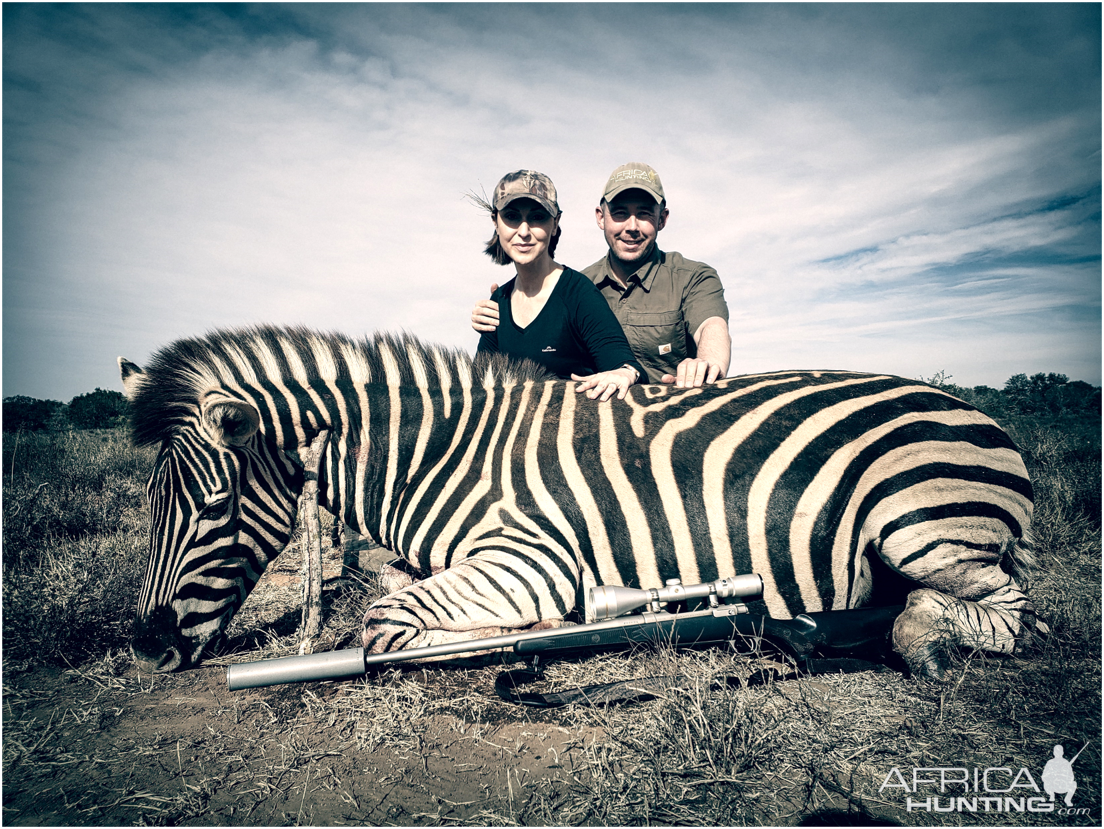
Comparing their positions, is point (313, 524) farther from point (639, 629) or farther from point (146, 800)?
point (639, 629)

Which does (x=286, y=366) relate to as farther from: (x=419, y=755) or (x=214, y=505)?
(x=419, y=755)

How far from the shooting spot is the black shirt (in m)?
3.77

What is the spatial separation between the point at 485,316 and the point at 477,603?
2.66 meters

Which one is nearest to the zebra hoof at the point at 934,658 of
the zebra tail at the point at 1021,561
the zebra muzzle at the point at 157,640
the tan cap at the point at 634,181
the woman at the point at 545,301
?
the zebra tail at the point at 1021,561

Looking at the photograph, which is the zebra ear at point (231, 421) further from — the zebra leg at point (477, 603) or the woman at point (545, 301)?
the woman at point (545, 301)

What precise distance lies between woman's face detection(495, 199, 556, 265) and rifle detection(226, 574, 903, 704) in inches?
103

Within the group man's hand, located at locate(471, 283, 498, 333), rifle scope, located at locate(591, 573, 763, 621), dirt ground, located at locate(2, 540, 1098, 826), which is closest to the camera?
dirt ground, located at locate(2, 540, 1098, 826)

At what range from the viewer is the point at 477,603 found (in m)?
2.54

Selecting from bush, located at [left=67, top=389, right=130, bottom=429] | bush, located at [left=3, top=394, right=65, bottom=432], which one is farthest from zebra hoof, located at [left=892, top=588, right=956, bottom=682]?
bush, located at [left=67, top=389, right=130, bottom=429]

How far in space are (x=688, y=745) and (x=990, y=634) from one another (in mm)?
1562

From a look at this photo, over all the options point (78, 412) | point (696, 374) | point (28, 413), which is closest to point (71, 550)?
point (696, 374)

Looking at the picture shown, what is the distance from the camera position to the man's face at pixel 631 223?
517cm

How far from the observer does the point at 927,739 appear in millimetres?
2061

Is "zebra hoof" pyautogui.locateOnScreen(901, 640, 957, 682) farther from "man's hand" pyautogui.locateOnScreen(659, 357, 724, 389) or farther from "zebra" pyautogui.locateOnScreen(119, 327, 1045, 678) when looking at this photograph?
"man's hand" pyautogui.locateOnScreen(659, 357, 724, 389)
